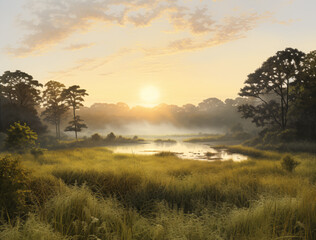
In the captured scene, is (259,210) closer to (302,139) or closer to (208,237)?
(208,237)

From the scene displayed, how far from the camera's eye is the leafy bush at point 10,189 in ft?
15.2

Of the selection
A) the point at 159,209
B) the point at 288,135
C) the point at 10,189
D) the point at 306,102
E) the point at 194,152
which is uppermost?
the point at 306,102

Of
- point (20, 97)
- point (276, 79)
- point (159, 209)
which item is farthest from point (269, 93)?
point (20, 97)

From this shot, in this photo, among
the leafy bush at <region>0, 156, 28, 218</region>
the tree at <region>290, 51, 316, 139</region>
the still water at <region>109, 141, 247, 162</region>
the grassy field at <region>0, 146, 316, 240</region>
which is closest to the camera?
the grassy field at <region>0, 146, 316, 240</region>

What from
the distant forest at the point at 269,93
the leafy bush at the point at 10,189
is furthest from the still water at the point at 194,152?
the leafy bush at the point at 10,189

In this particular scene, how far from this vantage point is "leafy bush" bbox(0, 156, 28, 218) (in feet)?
15.2

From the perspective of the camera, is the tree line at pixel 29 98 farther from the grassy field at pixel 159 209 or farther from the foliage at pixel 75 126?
the grassy field at pixel 159 209

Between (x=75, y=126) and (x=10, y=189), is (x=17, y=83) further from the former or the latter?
(x=10, y=189)

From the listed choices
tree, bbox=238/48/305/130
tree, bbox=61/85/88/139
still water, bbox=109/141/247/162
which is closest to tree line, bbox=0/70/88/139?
tree, bbox=61/85/88/139

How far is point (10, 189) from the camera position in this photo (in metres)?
4.68

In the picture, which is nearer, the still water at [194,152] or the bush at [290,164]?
the bush at [290,164]

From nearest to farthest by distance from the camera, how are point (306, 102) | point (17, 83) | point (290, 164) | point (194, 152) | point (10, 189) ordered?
point (10, 189) → point (290, 164) → point (306, 102) → point (194, 152) → point (17, 83)

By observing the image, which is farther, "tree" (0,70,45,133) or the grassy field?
"tree" (0,70,45,133)

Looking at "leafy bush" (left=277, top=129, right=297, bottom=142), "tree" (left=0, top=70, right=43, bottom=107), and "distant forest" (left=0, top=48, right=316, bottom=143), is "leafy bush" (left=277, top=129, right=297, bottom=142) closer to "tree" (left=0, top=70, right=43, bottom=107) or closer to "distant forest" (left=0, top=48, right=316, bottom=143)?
"distant forest" (left=0, top=48, right=316, bottom=143)
